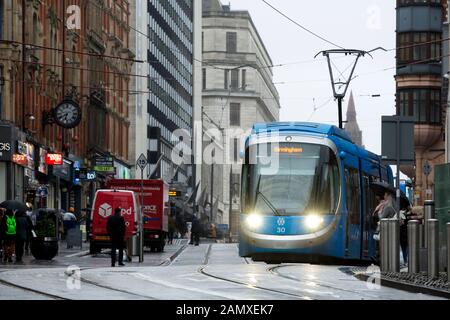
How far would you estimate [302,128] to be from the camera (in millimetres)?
33281

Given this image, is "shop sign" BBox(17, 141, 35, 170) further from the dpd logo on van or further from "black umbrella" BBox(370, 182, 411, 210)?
"black umbrella" BBox(370, 182, 411, 210)

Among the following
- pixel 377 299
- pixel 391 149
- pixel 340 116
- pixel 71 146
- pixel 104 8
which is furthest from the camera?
pixel 104 8

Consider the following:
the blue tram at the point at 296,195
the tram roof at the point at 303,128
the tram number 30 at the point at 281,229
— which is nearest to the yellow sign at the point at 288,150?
the blue tram at the point at 296,195

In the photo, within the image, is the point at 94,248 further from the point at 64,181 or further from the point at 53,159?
the point at 64,181

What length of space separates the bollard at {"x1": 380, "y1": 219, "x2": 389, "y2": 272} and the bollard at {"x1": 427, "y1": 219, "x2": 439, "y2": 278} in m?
2.06

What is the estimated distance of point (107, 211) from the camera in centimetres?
4941

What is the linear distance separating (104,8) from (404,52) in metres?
25.0

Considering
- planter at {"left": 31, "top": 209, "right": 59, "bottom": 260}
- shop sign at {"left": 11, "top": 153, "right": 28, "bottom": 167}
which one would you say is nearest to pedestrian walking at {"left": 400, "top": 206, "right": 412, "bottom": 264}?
planter at {"left": 31, "top": 209, "right": 59, "bottom": 260}

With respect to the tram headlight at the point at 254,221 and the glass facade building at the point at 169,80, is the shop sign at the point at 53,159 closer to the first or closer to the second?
the tram headlight at the point at 254,221

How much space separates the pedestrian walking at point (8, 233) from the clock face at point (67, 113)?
25125mm

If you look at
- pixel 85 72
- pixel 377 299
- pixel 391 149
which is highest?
pixel 85 72

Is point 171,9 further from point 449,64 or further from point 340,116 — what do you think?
point 340,116

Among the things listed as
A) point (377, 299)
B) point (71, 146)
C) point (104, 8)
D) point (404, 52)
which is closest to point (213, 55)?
point (404, 52)

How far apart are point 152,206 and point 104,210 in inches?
315
